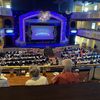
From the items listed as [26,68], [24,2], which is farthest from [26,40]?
[26,68]

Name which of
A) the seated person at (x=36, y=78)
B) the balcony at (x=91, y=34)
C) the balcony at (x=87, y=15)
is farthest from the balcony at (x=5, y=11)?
the seated person at (x=36, y=78)

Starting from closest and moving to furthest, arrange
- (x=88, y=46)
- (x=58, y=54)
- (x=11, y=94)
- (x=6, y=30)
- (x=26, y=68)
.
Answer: (x=11, y=94)
(x=26, y=68)
(x=58, y=54)
(x=6, y=30)
(x=88, y=46)

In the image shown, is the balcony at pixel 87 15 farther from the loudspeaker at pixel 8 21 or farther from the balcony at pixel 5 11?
the balcony at pixel 5 11

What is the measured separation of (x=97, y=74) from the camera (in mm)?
3219

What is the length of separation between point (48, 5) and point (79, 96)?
22782 mm

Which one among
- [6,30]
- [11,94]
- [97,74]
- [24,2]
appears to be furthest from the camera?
[6,30]

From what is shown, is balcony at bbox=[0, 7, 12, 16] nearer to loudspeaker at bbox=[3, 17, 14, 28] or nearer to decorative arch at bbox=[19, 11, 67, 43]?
loudspeaker at bbox=[3, 17, 14, 28]

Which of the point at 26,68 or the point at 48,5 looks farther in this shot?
the point at 48,5

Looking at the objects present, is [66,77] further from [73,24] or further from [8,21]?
[73,24]

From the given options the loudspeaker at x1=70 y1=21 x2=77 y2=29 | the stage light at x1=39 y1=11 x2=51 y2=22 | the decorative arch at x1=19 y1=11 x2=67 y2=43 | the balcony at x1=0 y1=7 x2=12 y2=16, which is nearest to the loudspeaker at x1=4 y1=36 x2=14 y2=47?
the decorative arch at x1=19 y1=11 x2=67 y2=43

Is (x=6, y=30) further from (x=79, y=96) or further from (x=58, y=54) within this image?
(x=79, y=96)

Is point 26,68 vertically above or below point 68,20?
below

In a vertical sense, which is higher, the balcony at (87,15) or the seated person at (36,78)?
the balcony at (87,15)

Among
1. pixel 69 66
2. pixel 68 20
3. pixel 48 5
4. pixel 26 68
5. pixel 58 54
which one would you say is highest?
pixel 48 5
